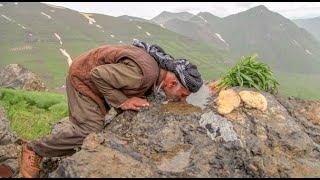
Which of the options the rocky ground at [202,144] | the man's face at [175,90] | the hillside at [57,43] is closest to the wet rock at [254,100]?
the rocky ground at [202,144]

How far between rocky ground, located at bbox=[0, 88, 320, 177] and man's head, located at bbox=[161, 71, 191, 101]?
0.52ft

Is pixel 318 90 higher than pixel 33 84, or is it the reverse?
pixel 33 84

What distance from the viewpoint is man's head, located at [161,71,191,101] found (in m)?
6.66

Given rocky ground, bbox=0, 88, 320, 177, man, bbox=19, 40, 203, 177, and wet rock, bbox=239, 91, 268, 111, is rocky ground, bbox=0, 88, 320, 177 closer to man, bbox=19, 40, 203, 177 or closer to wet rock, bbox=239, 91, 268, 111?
wet rock, bbox=239, 91, 268, 111

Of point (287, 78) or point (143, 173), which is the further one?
point (287, 78)

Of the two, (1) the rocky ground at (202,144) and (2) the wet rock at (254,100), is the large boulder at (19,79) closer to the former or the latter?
(1) the rocky ground at (202,144)

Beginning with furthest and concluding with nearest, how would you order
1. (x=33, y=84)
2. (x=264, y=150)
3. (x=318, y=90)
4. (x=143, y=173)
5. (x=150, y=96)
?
(x=318, y=90)
(x=33, y=84)
(x=150, y=96)
(x=264, y=150)
(x=143, y=173)

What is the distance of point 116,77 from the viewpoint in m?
6.18

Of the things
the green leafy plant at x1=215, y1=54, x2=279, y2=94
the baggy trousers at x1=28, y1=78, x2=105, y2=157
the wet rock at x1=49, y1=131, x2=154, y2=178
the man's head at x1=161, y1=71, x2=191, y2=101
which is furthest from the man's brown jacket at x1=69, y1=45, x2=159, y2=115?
the green leafy plant at x1=215, y1=54, x2=279, y2=94

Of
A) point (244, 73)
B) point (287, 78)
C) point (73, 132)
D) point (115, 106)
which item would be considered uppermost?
point (244, 73)

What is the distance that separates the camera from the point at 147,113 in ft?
21.8

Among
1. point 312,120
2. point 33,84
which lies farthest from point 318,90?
point 312,120

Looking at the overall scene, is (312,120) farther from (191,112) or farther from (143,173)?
(143,173)

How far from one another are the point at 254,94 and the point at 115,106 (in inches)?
93.5
